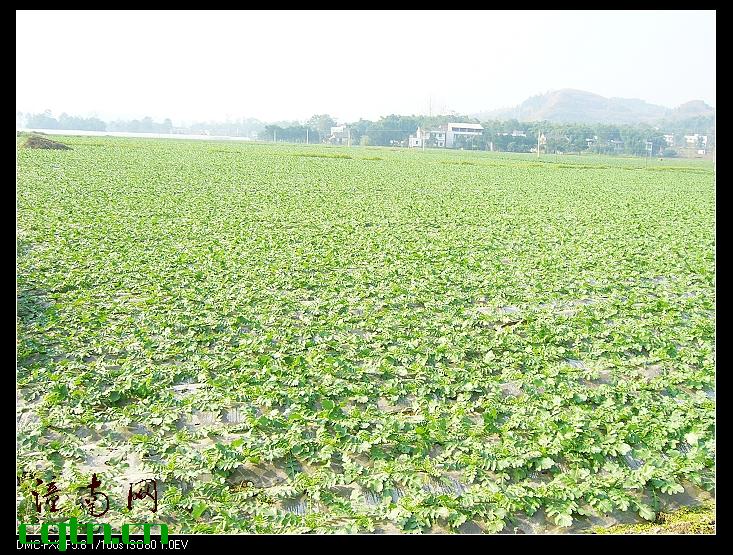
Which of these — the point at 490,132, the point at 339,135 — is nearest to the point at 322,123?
the point at 339,135

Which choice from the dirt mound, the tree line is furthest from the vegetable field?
the tree line

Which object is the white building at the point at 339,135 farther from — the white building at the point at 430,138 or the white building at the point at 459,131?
the white building at the point at 459,131

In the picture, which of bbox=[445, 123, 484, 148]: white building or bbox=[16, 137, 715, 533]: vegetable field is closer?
bbox=[16, 137, 715, 533]: vegetable field

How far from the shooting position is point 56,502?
344 centimetres

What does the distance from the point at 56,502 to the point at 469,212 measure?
13491 millimetres

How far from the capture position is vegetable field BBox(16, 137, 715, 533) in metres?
3.60

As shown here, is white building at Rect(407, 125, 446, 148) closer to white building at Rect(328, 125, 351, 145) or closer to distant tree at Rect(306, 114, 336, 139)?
white building at Rect(328, 125, 351, 145)

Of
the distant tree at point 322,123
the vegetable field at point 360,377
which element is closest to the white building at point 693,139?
the distant tree at point 322,123

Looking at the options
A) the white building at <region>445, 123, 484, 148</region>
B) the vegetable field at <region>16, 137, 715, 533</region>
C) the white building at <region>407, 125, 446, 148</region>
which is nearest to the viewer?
the vegetable field at <region>16, 137, 715, 533</region>

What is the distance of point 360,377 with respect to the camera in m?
5.19

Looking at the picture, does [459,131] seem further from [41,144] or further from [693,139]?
[41,144]

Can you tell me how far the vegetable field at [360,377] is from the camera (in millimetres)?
3600
